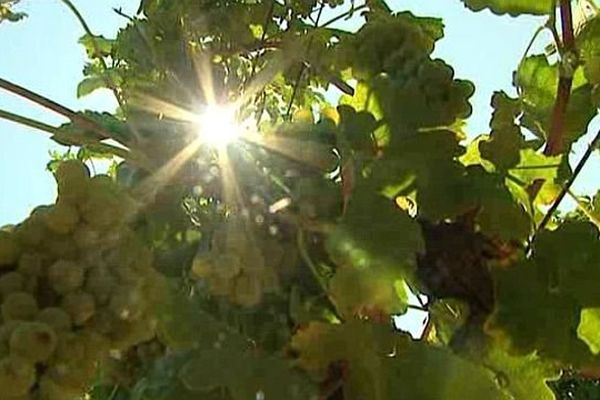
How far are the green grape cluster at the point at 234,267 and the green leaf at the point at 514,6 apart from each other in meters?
0.46

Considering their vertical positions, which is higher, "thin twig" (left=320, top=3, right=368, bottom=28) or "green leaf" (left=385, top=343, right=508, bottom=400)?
"thin twig" (left=320, top=3, right=368, bottom=28)

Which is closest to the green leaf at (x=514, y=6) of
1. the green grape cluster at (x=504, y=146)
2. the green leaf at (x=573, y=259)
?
the green grape cluster at (x=504, y=146)

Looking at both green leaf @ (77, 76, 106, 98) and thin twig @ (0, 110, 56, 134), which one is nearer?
thin twig @ (0, 110, 56, 134)

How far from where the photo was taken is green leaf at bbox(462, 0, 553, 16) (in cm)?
134

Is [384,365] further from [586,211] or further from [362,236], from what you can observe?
[586,211]

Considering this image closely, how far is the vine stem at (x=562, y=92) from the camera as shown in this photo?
1.30m

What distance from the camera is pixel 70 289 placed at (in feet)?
2.80

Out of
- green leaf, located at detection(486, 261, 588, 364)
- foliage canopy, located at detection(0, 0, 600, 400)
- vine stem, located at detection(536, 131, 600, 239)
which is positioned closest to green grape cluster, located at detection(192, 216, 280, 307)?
foliage canopy, located at detection(0, 0, 600, 400)

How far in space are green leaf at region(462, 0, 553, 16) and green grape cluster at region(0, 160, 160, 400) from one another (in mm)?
601

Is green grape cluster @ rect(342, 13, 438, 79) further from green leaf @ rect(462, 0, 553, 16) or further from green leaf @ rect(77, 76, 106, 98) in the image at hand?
green leaf @ rect(77, 76, 106, 98)

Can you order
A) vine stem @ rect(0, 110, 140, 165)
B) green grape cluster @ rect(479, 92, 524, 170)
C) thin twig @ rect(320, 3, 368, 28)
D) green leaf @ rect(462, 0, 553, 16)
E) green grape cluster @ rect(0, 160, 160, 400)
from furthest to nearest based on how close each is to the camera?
thin twig @ rect(320, 3, 368, 28), green leaf @ rect(462, 0, 553, 16), green grape cluster @ rect(479, 92, 524, 170), vine stem @ rect(0, 110, 140, 165), green grape cluster @ rect(0, 160, 160, 400)

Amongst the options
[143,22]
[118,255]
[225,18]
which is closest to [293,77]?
[225,18]

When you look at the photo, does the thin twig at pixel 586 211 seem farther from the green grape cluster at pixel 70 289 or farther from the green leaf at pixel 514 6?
the green grape cluster at pixel 70 289

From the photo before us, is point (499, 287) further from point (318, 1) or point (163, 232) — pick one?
point (318, 1)
